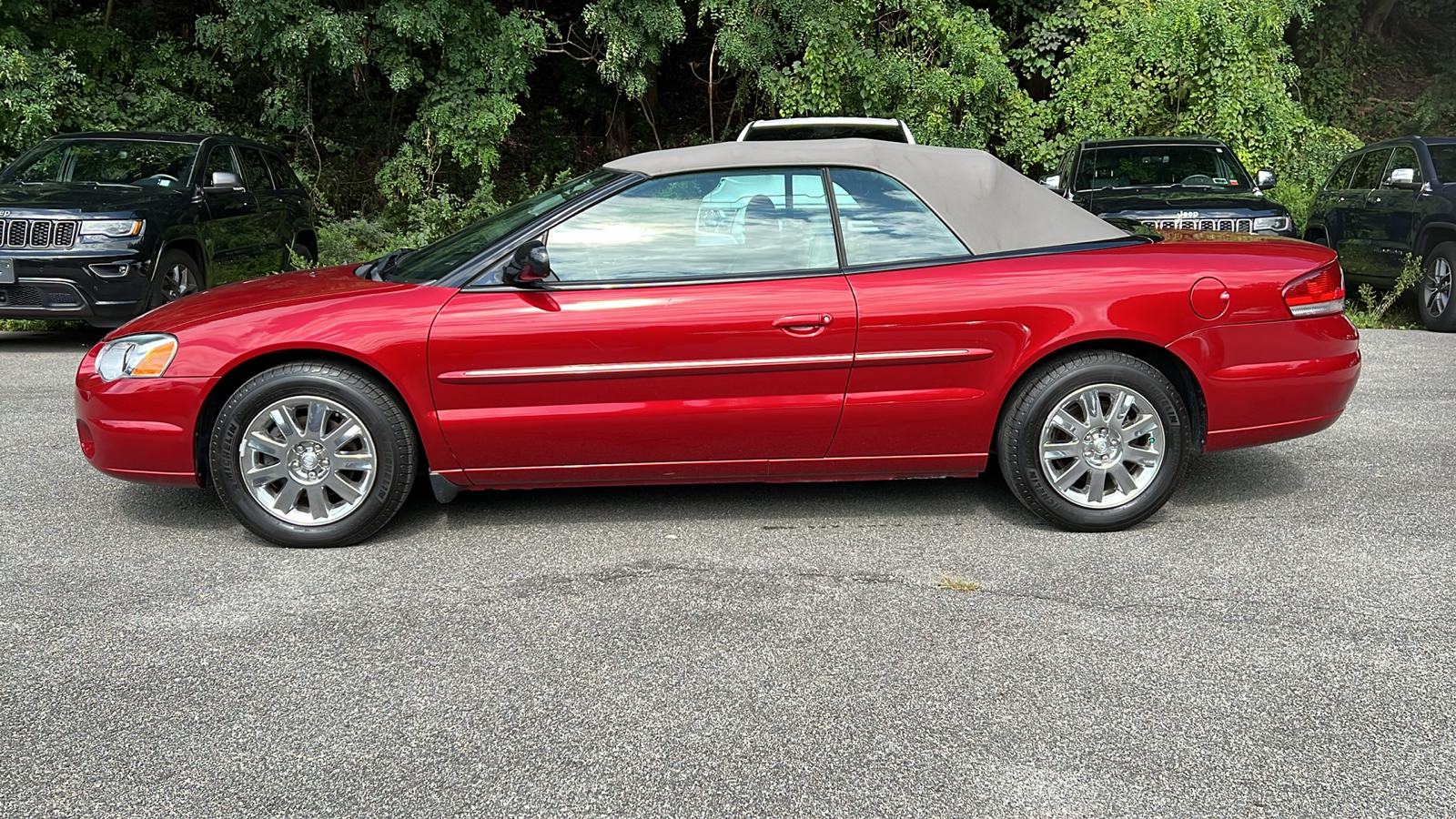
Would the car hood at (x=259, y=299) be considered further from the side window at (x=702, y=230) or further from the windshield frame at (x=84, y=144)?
the windshield frame at (x=84, y=144)

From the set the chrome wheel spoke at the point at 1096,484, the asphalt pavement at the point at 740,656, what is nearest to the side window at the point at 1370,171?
the asphalt pavement at the point at 740,656

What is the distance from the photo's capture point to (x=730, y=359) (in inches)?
184

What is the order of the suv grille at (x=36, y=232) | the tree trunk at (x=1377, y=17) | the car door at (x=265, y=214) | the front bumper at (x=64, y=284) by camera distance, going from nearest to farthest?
the front bumper at (x=64, y=284), the suv grille at (x=36, y=232), the car door at (x=265, y=214), the tree trunk at (x=1377, y=17)

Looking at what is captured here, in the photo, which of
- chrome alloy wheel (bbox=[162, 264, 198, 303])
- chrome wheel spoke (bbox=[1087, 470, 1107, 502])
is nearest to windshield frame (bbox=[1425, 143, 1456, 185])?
chrome wheel spoke (bbox=[1087, 470, 1107, 502])

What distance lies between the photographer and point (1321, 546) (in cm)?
472

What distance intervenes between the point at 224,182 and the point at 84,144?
1590mm

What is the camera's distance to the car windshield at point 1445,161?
10.7 metres

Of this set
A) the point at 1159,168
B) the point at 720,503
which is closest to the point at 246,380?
the point at 720,503

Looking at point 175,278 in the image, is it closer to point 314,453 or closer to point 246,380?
point 246,380

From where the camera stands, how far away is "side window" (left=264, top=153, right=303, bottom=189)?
40.2ft

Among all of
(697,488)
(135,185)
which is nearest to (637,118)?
(135,185)

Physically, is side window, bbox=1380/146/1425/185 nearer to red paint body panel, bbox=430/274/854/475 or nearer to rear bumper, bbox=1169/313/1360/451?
rear bumper, bbox=1169/313/1360/451

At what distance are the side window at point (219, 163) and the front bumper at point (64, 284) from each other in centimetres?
165

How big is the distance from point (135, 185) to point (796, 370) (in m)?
7.78
